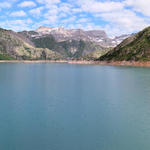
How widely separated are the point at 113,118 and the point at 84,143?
46.5 feet

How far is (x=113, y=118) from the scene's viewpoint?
43219 mm

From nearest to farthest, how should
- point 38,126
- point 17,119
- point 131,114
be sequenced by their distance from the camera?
point 38,126 → point 17,119 → point 131,114

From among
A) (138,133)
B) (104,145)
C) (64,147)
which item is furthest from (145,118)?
(64,147)

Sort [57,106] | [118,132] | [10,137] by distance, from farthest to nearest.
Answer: [57,106] < [118,132] < [10,137]

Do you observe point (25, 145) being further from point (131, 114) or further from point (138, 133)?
point (131, 114)

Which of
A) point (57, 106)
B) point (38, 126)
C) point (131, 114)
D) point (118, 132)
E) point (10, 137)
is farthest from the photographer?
point (57, 106)

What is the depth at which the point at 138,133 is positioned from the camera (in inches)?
1366

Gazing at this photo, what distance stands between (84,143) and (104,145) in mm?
2926

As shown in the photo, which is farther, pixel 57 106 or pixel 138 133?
pixel 57 106

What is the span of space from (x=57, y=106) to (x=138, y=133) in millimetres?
23985

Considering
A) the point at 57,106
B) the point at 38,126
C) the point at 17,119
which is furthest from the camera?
the point at 57,106

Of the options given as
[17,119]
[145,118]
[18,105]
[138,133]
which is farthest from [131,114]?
[18,105]

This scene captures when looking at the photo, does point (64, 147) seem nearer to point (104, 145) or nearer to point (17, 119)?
point (104, 145)

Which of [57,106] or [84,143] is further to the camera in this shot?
[57,106]
